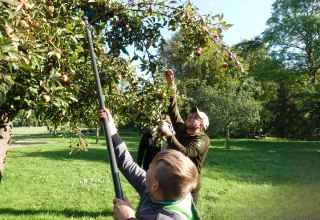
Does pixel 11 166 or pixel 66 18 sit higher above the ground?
pixel 66 18

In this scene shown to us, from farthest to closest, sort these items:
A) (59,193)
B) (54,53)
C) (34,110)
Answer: (59,193)
(34,110)
(54,53)

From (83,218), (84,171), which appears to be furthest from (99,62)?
(84,171)

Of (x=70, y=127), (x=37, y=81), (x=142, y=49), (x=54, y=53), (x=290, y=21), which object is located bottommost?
(x=70, y=127)

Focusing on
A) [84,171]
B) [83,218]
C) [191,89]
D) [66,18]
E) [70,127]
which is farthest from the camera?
[191,89]

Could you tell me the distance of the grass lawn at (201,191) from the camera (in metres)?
6.92

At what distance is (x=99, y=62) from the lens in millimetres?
4469

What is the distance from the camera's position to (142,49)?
4539 millimetres

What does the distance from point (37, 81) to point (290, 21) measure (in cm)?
3073

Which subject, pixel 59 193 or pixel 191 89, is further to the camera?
pixel 191 89

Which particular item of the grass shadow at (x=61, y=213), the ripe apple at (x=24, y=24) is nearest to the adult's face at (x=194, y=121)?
the ripe apple at (x=24, y=24)

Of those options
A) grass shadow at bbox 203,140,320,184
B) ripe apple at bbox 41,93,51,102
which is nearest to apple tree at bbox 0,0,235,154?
ripe apple at bbox 41,93,51,102

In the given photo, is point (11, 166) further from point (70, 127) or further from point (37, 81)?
point (37, 81)

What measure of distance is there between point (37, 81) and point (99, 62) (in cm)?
159

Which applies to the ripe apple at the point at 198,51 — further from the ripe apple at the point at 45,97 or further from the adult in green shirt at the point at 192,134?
the ripe apple at the point at 45,97
